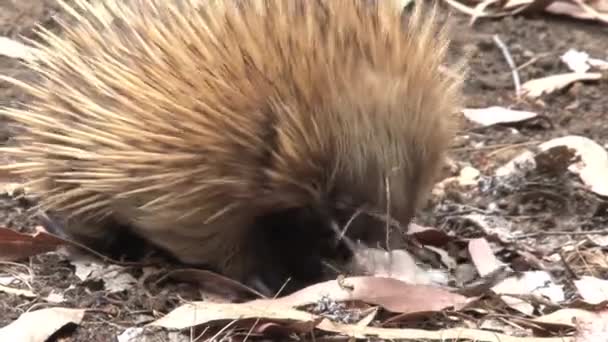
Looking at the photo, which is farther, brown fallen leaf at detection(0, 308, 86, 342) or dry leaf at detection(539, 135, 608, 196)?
dry leaf at detection(539, 135, 608, 196)

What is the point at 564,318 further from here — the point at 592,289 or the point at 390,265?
the point at 390,265

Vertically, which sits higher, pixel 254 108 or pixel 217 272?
pixel 254 108

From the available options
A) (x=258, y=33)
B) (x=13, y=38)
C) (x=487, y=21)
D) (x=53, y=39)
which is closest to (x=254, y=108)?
(x=258, y=33)

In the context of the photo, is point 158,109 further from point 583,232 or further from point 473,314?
point 583,232

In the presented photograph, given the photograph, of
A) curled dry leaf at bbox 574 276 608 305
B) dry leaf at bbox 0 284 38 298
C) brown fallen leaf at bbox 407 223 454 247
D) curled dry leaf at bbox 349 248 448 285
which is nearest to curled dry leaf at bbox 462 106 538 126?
brown fallen leaf at bbox 407 223 454 247

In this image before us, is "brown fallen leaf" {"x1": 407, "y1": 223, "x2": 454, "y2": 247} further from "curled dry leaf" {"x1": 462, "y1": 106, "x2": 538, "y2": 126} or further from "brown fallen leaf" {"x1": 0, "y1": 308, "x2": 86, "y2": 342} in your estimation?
"curled dry leaf" {"x1": 462, "y1": 106, "x2": 538, "y2": 126}

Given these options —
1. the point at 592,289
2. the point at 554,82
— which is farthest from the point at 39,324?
the point at 554,82
